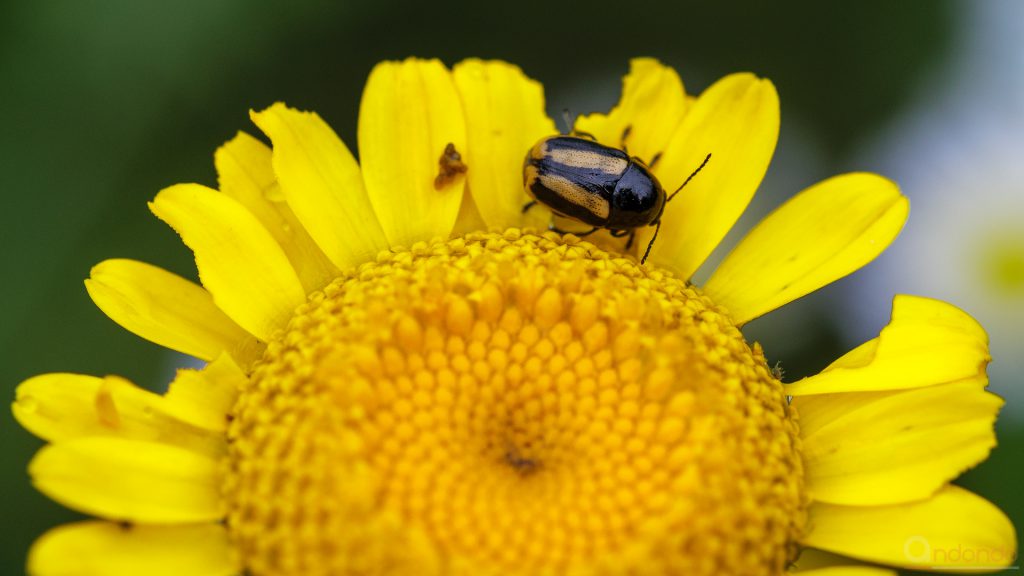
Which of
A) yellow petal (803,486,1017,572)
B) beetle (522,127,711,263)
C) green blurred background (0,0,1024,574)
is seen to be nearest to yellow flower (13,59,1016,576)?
yellow petal (803,486,1017,572)

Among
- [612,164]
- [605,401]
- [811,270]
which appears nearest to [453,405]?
[605,401]

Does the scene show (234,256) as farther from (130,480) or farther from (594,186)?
(594,186)

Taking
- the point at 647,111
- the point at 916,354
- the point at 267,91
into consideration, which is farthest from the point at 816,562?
the point at 267,91

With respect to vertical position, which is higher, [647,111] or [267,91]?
[267,91]

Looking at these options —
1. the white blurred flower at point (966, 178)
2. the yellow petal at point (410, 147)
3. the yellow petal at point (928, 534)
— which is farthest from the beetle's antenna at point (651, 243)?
the white blurred flower at point (966, 178)

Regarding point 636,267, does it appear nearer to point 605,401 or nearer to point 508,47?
point 605,401

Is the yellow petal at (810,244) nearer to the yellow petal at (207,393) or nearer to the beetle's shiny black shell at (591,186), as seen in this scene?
the beetle's shiny black shell at (591,186)
